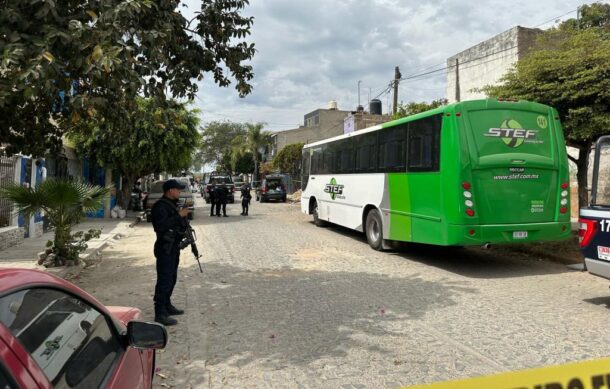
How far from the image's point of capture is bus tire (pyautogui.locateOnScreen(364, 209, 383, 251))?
1162 cm

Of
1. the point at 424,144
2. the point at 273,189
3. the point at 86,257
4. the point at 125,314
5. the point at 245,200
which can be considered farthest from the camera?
the point at 273,189

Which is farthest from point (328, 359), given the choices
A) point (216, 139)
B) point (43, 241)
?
point (216, 139)

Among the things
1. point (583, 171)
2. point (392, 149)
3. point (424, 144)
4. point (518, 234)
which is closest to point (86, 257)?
point (392, 149)

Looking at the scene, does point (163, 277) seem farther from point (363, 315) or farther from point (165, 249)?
point (363, 315)

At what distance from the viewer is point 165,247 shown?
19.6 ft

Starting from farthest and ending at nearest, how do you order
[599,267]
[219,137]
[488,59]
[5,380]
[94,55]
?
[219,137], [488,59], [599,267], [94,55], [5,380]

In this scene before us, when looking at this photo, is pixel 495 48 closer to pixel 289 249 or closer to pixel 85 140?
pixel 289 249

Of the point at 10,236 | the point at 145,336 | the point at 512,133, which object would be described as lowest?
the point at 10,236

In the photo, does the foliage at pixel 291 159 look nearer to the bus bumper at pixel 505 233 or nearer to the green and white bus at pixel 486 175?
the green and white bus at pixel 486 175

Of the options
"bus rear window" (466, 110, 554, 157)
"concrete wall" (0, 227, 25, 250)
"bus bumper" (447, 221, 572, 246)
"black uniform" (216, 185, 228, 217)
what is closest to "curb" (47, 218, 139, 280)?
"concrete wall" (0, 227, 25, 250)

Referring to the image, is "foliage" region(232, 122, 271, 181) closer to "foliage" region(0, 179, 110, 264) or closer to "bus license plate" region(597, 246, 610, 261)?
"foliage" region(0, 179, 110, 264)

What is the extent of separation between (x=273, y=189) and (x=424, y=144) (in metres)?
→ 25.3

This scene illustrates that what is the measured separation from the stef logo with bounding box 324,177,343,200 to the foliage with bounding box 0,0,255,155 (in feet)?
23.7

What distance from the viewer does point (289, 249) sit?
12.1 meters
